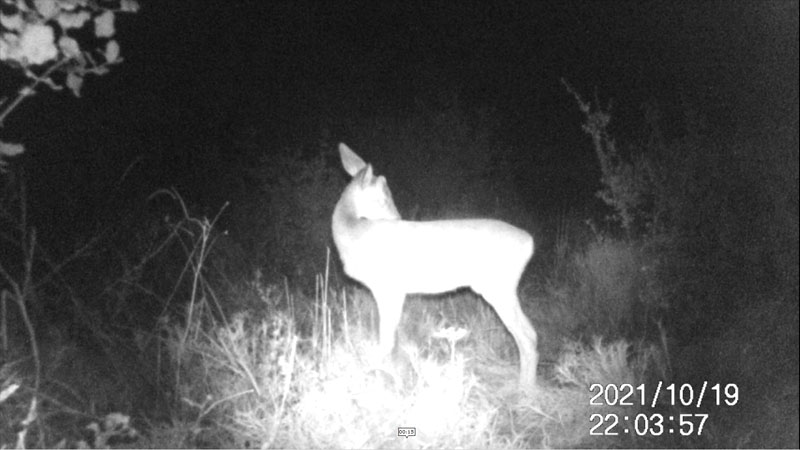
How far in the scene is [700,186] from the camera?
8.20 m

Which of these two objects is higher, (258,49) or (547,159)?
(258,49)

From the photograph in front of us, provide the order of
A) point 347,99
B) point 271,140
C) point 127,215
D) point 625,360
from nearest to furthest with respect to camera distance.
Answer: point 625,360
point 127,215
point 271,140
point 347,99

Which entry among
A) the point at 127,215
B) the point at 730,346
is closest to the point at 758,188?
the point at 730,346

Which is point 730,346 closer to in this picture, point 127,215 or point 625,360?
point 625,360

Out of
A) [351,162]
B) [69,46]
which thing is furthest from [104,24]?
[351,162]

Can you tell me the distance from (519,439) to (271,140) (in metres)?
5.96
